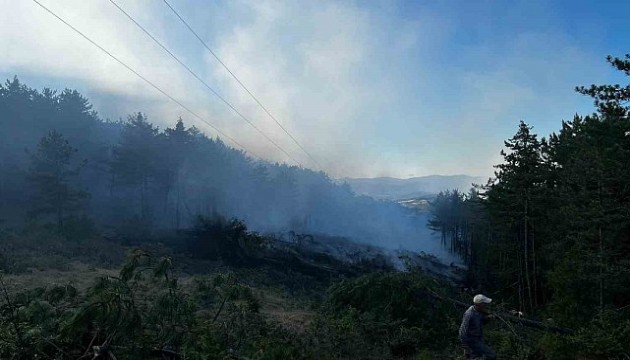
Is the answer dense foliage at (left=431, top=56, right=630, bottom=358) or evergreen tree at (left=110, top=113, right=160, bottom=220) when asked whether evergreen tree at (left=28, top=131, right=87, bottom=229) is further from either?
dense foliage at (left=431, top=56, right=630, bottom=358)

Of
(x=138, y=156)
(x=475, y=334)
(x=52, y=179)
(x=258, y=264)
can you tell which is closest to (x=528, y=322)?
(x=475, y=334)

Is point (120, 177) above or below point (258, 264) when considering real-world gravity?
above

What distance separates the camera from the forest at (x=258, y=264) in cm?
623

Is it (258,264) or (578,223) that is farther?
(258,264)

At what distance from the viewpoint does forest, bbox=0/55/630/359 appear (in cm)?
623

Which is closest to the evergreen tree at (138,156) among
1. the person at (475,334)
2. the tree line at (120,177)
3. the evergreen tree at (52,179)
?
the tree line at (120,177)

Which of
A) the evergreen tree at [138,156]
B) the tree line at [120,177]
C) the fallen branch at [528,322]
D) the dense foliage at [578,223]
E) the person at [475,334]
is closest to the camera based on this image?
the person at [475,334]

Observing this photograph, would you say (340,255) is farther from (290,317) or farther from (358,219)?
(358,219)

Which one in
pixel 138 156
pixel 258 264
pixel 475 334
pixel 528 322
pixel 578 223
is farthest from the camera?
pixel 138 156

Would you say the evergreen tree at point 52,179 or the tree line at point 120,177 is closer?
the evergreen tree at point 52,179

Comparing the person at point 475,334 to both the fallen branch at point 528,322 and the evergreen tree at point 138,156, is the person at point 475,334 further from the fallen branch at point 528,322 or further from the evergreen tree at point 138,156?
the evergreen tree at point 138,156

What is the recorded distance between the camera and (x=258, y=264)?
29.7 meters

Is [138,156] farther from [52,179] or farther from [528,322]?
[528,322]

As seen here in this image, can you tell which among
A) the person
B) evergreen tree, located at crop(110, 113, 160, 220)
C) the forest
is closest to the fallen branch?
the forest
